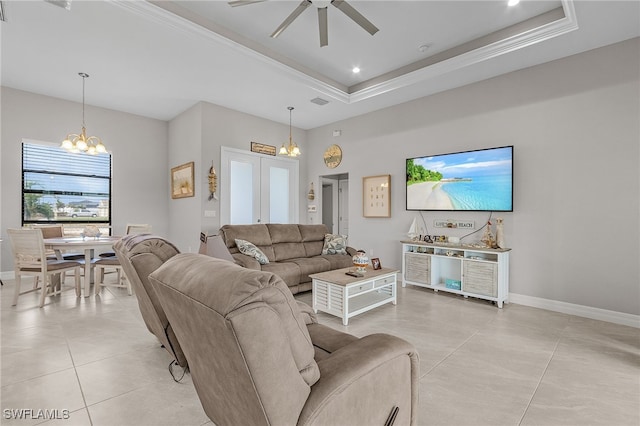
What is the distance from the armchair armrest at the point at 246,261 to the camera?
3720 mm

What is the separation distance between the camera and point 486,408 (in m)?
1.79

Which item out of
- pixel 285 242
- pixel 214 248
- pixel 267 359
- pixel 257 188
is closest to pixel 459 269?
pixel 285 242

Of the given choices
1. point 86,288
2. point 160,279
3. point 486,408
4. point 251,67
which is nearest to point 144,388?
point 160,279

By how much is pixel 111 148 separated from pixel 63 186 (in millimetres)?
1019

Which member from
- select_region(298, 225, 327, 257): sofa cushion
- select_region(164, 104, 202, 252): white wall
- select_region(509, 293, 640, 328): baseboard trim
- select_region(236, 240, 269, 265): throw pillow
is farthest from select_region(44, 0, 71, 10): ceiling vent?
select_region(509, 293, 640, 328): baseboard trim

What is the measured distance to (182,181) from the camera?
5633 mm

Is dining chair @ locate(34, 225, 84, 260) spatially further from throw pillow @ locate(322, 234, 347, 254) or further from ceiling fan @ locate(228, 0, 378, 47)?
ceiling fan @ locate(228, 0, 378, 47)

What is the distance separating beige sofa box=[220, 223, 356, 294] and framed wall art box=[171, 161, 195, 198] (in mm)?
1635

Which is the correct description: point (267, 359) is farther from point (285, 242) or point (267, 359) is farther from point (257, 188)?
point (257, 188)

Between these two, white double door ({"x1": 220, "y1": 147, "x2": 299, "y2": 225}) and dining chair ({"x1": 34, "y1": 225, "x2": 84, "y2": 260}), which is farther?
white double door ({"x1": 220, "y1": 147, "x2": 299, "y2": 225})

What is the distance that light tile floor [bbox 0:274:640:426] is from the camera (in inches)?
68.9

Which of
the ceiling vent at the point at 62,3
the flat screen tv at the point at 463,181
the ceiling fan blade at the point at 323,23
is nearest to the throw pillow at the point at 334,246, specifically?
the flat screen tv at the point at 463,181

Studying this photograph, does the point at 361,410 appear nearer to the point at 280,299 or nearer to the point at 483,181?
the point at 280,299

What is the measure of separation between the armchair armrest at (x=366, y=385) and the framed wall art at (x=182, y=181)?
4785mm
